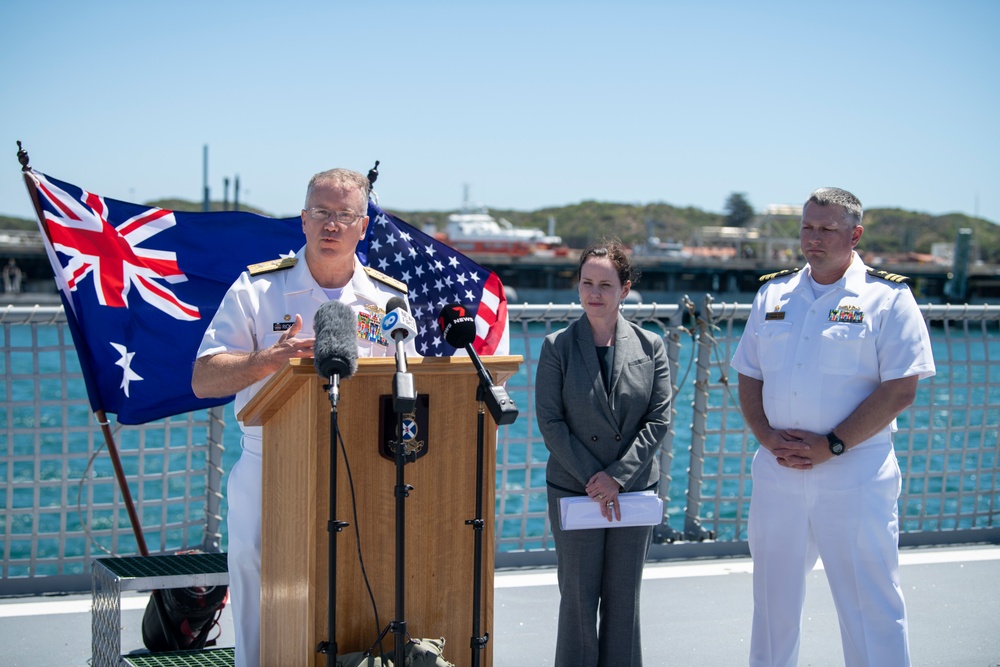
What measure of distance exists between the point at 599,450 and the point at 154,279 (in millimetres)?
2216

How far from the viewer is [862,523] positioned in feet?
11.1

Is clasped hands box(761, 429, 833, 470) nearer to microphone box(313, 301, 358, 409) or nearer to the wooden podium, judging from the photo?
the wooden podium

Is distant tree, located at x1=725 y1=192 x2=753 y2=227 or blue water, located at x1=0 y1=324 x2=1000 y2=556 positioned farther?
distant tree, located at x1=725 y1=192 x2=753 y2=227

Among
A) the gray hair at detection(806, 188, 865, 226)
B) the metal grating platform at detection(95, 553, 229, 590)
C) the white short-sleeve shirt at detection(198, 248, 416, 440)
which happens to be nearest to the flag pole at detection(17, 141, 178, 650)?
the metal grating platform at detection(95, 553, 229, 590)

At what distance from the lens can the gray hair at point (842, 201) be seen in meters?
3.43

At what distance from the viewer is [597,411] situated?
345 centimetres

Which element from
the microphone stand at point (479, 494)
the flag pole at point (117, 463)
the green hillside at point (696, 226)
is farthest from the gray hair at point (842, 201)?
the green hillside at point (696, 226)

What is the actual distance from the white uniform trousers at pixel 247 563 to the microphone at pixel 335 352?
0.86m

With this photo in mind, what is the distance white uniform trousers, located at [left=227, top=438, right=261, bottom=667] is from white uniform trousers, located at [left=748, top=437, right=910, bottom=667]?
1.71 metres

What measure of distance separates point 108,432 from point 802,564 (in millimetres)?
2760

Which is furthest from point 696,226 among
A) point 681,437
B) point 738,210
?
point 681,437

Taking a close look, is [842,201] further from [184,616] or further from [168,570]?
[184,616]

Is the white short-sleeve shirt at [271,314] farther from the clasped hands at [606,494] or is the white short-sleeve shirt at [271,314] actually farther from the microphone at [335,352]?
the clasped hands at [606,494]

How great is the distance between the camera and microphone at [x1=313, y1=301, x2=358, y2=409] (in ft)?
7.65
